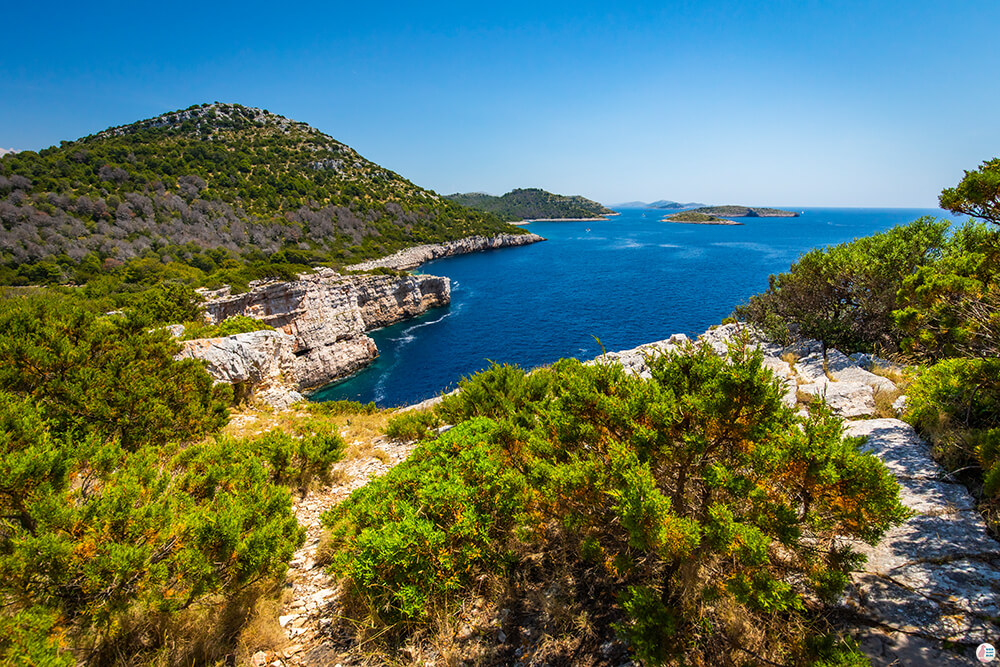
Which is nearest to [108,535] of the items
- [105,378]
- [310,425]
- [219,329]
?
[105,378]

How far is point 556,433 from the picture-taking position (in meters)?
4.59

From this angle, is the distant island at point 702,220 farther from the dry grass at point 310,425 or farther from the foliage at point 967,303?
the dry grass at point 310,425

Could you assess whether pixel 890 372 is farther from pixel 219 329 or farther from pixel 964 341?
pixel 219 329

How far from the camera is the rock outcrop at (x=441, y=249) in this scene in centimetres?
6084

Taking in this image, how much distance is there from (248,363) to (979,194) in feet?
67.3

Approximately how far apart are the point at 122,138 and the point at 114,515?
92258 mm

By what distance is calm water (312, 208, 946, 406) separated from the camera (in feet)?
98.4

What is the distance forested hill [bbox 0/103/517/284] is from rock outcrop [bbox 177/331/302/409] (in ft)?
53.7

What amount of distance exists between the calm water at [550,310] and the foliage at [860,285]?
13.7m

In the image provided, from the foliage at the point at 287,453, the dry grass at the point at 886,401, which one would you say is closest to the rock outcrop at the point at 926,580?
the dry grass at the point at 886,401

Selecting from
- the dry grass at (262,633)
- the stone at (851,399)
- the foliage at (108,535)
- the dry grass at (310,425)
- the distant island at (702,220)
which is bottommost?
the dry grass at (310,425)

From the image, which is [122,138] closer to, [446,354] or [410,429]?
[446,354]

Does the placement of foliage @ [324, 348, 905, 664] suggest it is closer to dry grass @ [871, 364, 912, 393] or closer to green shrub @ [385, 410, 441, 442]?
green shrub @ [385, 410, 441, 442]

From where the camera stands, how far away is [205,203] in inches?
2032
